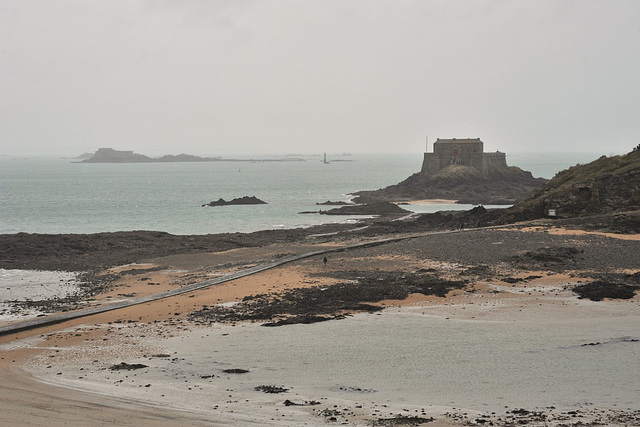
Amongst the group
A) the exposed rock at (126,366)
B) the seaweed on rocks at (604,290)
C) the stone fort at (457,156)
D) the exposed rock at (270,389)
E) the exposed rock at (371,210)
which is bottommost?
the exposed rock at (126,366)

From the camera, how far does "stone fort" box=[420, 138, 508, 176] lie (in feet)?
363

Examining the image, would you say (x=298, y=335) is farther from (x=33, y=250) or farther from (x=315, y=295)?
(x=33, y=250)

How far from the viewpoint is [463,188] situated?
10306 centimetres

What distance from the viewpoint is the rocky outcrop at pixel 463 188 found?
9612 cm

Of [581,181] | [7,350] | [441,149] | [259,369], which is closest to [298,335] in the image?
[259,369]

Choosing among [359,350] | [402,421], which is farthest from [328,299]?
[402,421]

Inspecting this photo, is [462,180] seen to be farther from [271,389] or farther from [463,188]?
[271,389]

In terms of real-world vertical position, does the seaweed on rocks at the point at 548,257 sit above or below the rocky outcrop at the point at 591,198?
below

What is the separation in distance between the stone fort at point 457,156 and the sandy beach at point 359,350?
79183mm

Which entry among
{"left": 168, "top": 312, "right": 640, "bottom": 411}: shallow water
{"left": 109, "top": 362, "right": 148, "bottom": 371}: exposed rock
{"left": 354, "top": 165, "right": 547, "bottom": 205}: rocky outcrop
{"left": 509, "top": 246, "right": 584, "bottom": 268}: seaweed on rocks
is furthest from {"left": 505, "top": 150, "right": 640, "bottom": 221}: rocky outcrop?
{"left": 354, "top": 165, "right": 547, "bottom": 205}: rocky outcrop

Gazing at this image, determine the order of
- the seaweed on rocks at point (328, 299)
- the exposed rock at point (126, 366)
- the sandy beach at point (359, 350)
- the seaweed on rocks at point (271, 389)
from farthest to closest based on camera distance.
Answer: the seaweed on rocks at point (328, 299), the exposed rock at point (126, 366), the seaweed on rocks at point (271, 389), the sandy beach at point (359, 350)

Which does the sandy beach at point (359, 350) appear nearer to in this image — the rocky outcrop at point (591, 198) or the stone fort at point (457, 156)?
the rocky outcrop at point (591, 198)

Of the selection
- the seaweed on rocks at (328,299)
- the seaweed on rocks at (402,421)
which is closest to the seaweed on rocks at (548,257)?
the seaweed on rocks at (328,299)

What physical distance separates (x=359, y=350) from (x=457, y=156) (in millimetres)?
95793
